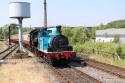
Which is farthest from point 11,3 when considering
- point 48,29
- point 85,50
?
point 48,29

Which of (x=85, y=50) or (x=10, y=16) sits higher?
(x=10, y=16)

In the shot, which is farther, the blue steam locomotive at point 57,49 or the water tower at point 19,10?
the water tower at point 19,10

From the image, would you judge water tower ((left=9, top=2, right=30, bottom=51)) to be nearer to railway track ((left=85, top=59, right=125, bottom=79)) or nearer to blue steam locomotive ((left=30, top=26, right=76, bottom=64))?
blue steam locomotive ((left=30, top=26, right=76, bottom=64))

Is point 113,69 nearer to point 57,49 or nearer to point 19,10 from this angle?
point 57,49

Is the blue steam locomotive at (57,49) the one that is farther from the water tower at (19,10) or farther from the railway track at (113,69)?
the water tower at (19,10)

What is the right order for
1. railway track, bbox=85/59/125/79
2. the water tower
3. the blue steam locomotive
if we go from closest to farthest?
railway track, bbox=85/59/125/79 < the blue steam locomotive < the water tower

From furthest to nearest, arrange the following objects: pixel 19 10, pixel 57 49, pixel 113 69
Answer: pixel 19 10 < pixel 57 49 < pixel 113 69

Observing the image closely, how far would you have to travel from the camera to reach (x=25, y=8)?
40875 millimetres

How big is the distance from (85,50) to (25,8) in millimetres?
10406

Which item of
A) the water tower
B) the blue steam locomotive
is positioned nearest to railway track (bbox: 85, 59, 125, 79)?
the blue steam locomotive

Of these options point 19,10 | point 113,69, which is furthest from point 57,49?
point 19,10

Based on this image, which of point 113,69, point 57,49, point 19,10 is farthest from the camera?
point 19,10

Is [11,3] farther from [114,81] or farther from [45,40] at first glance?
[114,81]

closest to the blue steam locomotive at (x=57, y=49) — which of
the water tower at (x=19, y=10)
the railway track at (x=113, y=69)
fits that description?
the railway track at (x=113, y=69)
